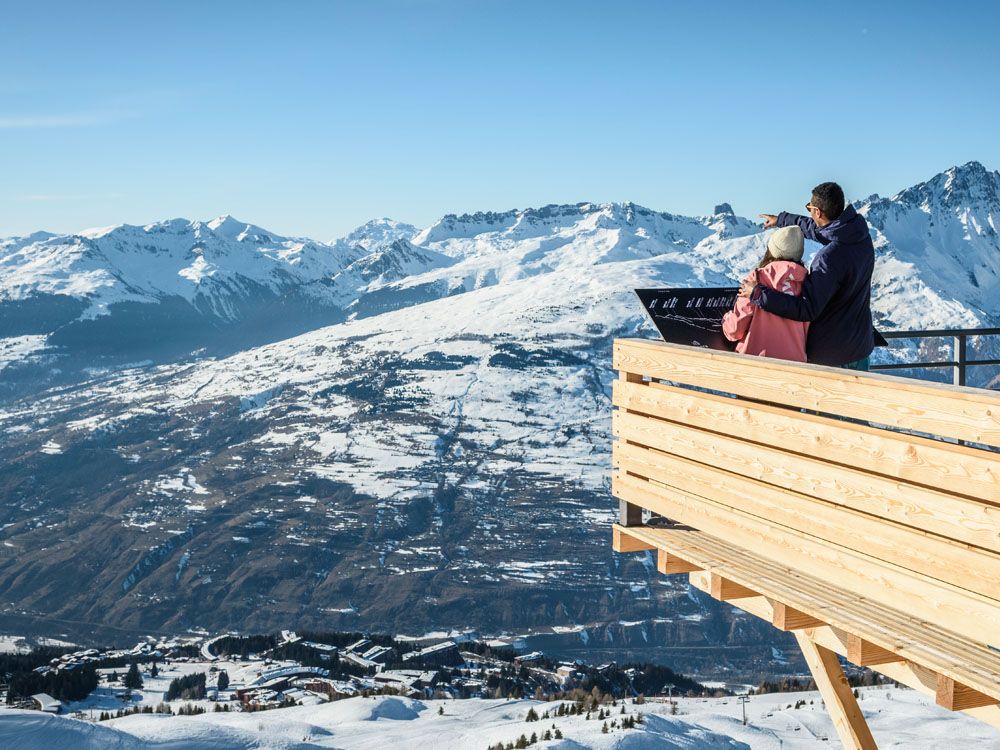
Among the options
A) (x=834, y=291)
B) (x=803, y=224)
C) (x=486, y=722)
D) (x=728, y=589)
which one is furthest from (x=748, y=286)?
(x=486, y=722)

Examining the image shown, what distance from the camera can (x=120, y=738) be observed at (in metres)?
29.0

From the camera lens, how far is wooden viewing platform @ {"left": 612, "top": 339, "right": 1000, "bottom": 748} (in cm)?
550

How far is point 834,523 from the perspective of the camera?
654 centimetres

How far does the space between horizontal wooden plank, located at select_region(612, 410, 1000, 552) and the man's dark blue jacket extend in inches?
42.3

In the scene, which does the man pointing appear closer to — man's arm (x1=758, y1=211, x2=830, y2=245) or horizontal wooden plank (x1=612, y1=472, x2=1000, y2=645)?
man's arm (x1=758, y1=211, x2=830, y2=245)

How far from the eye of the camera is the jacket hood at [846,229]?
7.72 meters

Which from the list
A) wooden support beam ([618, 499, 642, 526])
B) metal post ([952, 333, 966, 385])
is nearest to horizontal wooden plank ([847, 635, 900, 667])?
wooden support beam ([618, 499, 642, 526])

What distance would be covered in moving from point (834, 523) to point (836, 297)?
2080mm

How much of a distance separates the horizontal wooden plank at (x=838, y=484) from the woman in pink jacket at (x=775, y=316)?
83cm

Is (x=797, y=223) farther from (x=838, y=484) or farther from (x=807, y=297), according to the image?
(x=838, y=484)

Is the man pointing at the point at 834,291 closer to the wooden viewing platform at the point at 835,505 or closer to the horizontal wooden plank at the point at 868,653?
the wooden viewing platform at the point at 835,505

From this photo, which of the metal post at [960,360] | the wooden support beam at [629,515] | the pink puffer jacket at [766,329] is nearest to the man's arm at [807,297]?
the pink puffer jacket at [766,329]

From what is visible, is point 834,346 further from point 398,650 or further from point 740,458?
point 398,650

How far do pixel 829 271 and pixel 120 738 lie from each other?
90.1 ft
